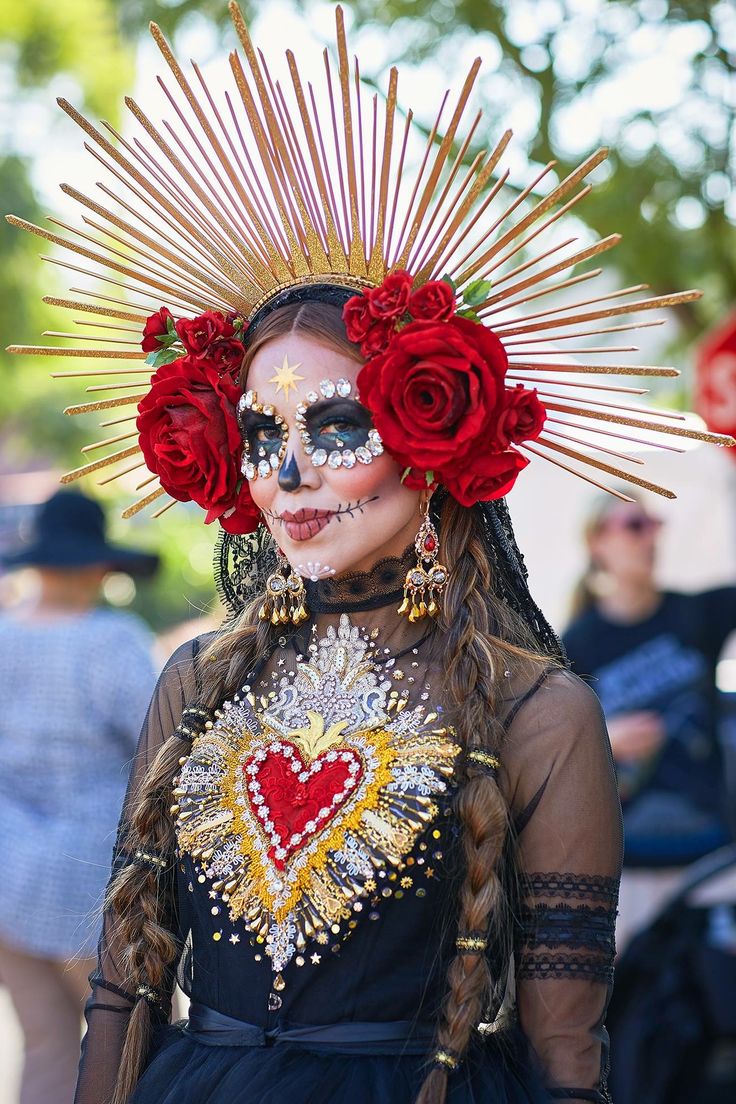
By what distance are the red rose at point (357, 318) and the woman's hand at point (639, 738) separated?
3.22 metres

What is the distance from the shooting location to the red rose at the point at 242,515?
2.38m

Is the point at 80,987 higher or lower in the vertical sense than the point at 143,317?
lower

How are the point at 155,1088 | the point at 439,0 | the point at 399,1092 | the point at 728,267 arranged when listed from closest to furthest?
1. the point at 399,1092
2. the point at 155,1088
3. the point at 439,0
4. the point at 728,267

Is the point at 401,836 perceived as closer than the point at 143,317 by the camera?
Yes

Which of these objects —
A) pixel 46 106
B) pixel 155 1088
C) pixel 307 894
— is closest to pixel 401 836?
pixel 307 894

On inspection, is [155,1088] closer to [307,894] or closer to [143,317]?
[307,894]

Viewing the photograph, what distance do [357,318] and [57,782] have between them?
2.46m

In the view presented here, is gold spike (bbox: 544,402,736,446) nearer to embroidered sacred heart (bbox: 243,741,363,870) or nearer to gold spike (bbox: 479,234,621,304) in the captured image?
gold spike (bbox: 479,234,621,304)

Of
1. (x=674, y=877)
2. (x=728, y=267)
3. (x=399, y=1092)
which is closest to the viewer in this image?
(x=399, y=1092)

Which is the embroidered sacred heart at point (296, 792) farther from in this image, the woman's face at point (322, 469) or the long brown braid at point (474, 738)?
the woman's face at point (322, 469)

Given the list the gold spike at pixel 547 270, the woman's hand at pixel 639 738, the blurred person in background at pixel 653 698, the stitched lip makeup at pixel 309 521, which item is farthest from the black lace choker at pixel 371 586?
the woman's hand at pixel 639 738

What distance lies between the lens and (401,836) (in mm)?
2074

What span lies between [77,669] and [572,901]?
8.04ft

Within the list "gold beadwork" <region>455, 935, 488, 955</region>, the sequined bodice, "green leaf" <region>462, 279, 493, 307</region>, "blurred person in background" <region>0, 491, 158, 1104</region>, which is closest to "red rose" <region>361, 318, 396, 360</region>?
"green leaf" <region>462, 279, 493, 307</region>
